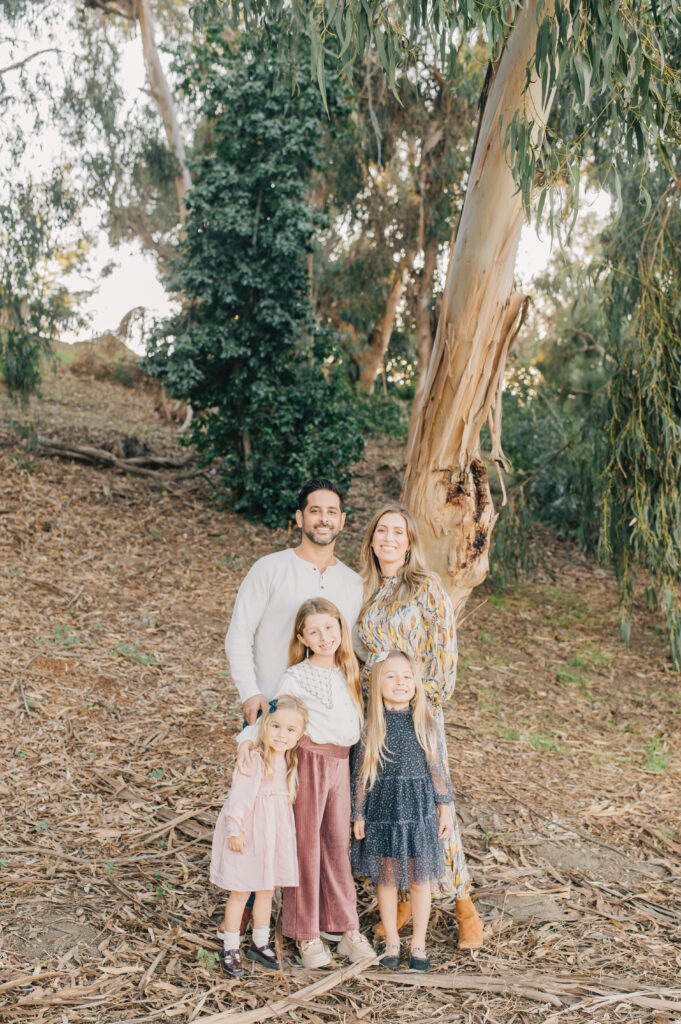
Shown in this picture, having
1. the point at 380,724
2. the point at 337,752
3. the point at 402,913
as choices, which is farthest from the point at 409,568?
the point at 402,913

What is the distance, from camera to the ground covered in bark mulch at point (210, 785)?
Result: 298cm

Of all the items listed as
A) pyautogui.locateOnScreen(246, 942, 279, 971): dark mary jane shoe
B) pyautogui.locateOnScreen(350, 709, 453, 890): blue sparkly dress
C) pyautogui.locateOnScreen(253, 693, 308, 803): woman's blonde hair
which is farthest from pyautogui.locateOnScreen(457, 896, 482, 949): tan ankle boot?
pyautogui.locateOnScreen(253, 693, 308, 803): woman's blonde hair

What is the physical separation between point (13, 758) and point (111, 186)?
10.4m

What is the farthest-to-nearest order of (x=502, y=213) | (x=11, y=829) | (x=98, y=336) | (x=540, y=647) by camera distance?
(x=98, y=336) < (x=540, y=647) < (x=502, y=213) < (x=11, y=829)

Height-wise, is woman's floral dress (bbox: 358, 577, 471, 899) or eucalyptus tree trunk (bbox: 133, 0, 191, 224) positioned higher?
eucalyptus tree trunk (bbox: 133, 0, 191, 224)

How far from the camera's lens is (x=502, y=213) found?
444 centimetres

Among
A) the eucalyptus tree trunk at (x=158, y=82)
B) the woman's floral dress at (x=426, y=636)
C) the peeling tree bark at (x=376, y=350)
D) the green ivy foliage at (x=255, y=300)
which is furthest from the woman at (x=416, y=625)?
the peeling tree bark at (x=376, y=350)

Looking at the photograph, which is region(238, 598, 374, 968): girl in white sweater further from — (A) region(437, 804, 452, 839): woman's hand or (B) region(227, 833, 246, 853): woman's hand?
(A) region(437, 804, 452, 839): woman's hand

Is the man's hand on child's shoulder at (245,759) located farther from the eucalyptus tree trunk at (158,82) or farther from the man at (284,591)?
the eucalyptus tree trunk at (158,82)

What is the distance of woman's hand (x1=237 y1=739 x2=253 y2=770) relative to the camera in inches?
118

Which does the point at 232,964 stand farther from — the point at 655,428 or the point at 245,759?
the point at 655,428

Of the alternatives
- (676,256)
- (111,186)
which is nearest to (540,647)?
(676,256)

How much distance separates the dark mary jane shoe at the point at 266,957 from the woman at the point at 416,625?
57 cm

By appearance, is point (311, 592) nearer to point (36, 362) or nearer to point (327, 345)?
point (327, 345)
